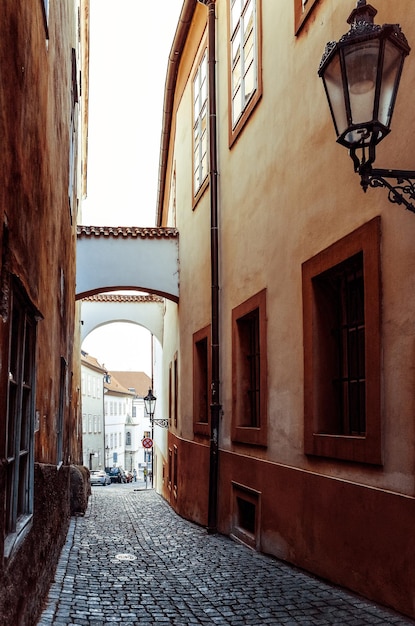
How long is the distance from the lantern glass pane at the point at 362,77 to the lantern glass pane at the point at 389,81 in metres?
0.05

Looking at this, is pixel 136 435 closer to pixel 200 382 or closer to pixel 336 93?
pixel 200 382

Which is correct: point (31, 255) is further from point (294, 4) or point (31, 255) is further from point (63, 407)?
point (63, 407)

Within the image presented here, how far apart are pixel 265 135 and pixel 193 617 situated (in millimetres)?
5503

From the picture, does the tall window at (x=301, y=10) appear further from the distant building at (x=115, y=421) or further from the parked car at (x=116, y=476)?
the distant building at (x=115, y=421)

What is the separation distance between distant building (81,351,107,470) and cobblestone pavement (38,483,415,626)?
1926 inches

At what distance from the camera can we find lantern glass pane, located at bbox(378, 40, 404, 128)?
417 cm

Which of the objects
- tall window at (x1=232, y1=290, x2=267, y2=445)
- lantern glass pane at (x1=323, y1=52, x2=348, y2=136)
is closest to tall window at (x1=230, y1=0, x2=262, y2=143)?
tall window at (x1=232, y1=290, x2=267, y2=445)

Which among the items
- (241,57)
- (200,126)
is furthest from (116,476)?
(241,57)

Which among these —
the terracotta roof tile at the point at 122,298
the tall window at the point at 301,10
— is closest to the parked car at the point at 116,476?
the terracotta roof tile at the point at 122,298

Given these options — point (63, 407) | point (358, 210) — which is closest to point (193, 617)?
point (358, 210)

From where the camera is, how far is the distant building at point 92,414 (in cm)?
5925

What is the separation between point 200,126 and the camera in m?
13.6

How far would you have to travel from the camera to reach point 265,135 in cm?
870

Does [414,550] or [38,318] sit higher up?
[38,318]
